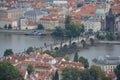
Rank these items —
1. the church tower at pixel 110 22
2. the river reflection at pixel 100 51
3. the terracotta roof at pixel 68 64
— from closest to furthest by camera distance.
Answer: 1. the terracotta roof at pixel 68 64
2. the river reflection at pixel 100 51
3. the church tower at pixel 110 22

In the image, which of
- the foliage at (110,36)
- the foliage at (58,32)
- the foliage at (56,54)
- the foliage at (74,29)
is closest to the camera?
the foliage at (56,54)

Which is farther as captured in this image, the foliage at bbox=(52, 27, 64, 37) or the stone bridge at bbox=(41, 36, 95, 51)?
the foliage at bbox=(52, 27, 64, 37)

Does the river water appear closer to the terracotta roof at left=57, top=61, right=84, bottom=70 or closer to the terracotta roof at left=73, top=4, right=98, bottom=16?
the terracotta roof at left=57, top=61, right=84, bottom=70

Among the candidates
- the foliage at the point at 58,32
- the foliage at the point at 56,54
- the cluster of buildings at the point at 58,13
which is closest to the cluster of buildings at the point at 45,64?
the foliage at the point at 56,54

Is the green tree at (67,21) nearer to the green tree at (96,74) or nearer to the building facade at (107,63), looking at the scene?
the building facade at (107,63)

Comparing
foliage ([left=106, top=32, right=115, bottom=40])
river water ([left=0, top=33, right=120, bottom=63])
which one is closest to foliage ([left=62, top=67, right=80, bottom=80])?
river water ([left=0, top=33, right=120, bottom=63])

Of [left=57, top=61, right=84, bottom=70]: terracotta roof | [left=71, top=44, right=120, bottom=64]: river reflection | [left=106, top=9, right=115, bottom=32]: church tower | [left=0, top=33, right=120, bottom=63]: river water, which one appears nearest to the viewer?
[left=57, top=61, right=84, bottom=70]: terracotta roof
